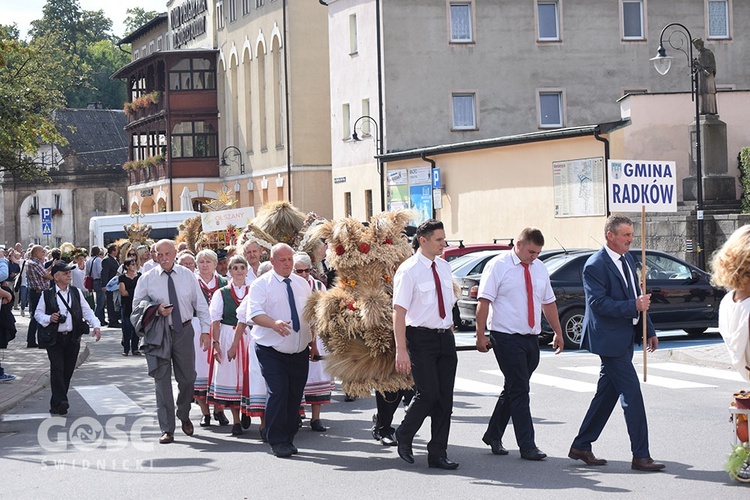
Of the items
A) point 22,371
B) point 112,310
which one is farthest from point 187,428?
point 112,310

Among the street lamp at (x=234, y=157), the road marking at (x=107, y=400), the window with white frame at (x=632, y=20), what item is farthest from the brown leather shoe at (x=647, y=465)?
the street lamp at (x=234, y=157)

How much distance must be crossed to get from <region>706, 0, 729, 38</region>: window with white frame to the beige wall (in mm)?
12922

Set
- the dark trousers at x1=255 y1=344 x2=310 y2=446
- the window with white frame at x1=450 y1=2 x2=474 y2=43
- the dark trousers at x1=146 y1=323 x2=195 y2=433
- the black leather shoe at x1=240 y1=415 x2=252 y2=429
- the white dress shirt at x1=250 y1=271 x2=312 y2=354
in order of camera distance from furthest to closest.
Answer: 1. the window with white frame at x1=450 y1=2 x2=474 y2=43
2. the black leather shoe at x1=240 y1=415 x2=252 y2=429
3. the dark trousers at x1=146 y1=323 x2=195 y2=433
4. the white dress shirt at x1=250 y1=271 x2=312 y2=354
5. the dark trousers at x1=255 y1=344 x2=310 y2=446

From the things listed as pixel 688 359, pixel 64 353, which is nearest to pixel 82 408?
pixel 64 353

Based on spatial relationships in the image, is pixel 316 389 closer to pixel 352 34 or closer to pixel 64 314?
pixel 64 314

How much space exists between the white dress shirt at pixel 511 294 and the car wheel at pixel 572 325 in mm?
9986

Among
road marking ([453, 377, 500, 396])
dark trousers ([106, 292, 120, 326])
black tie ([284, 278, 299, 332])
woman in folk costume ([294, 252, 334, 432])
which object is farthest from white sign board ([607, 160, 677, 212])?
dark trousers ([106, 292, 120, 326])

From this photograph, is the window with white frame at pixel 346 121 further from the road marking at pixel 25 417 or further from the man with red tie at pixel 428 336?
the man with red tie at pixel 428 336

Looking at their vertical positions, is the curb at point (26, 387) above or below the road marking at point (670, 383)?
above

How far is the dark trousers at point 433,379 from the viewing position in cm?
1004

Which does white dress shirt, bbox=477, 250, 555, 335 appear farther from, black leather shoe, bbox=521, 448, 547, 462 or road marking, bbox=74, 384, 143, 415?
road marking, bbox=74, 384, 143, 415

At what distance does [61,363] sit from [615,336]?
706 centimetres

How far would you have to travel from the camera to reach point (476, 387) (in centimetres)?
1569

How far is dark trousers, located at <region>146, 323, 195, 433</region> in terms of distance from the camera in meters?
12.0
